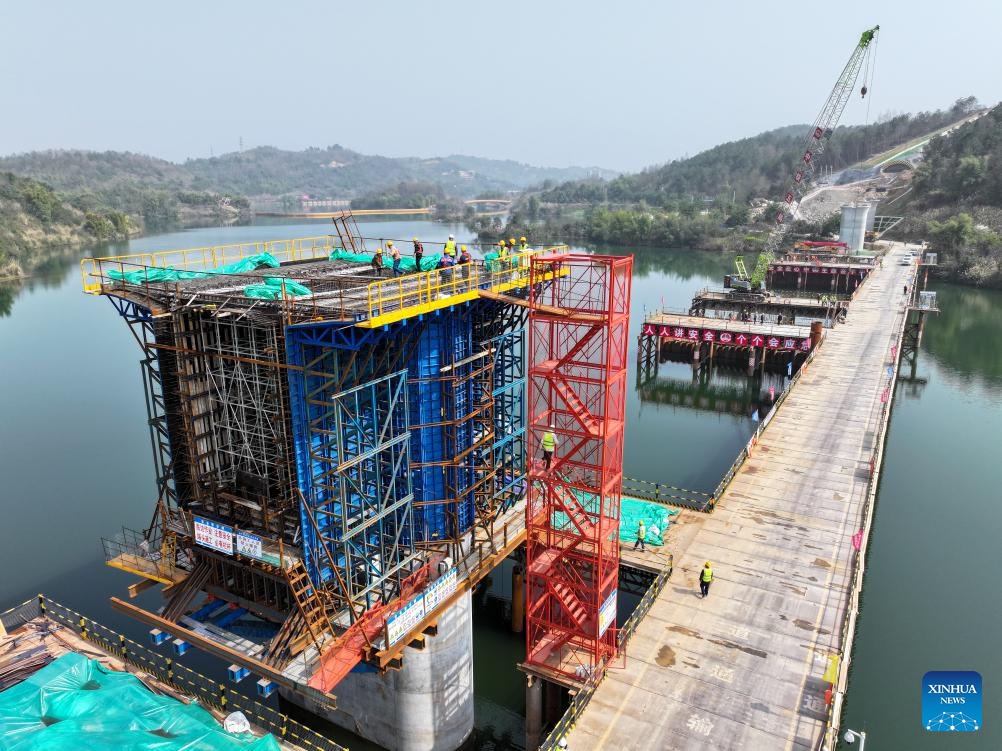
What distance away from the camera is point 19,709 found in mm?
17562

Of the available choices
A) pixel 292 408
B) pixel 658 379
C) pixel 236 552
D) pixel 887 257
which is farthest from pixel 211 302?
pixel 887 257

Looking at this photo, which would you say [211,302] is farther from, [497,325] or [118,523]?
[118,523]

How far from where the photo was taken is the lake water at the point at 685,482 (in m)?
28.7

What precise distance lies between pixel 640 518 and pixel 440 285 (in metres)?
16.0

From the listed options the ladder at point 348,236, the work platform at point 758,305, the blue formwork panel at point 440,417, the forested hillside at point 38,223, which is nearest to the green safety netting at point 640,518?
the blue formwork panel at point 440,417

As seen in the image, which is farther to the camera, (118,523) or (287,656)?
(118,523)

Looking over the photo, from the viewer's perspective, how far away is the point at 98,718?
17.3 m

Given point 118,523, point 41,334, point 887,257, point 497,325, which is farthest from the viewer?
point 887,257

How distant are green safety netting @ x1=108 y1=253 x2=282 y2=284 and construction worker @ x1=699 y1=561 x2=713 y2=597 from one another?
20027 mm

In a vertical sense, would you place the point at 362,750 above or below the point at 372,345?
below

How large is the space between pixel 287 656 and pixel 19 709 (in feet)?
20.7

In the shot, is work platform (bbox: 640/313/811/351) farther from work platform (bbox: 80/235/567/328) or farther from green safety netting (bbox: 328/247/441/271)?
work platform (bbox: 80/235/567/328)

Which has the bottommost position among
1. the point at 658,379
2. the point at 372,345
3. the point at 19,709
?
the point at 658,379

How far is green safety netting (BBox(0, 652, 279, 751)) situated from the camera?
53.6 feet
